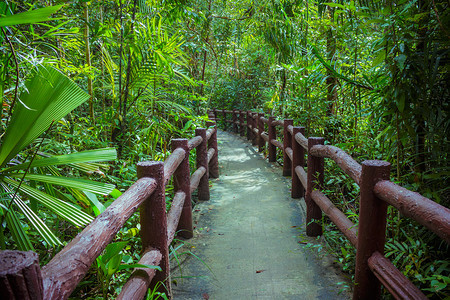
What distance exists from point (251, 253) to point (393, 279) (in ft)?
4.59

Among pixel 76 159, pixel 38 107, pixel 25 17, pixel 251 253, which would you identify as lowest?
pixel 251 253

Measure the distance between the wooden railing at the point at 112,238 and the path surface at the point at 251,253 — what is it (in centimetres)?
32

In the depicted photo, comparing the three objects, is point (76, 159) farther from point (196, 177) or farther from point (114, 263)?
point (196, 177)

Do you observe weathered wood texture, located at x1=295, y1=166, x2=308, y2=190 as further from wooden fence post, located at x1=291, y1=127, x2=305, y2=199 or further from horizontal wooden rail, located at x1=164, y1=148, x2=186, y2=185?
horizontal wooden rail, located at x1=164, y1=148, x2=186, y2=185

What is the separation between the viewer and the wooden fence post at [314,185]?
9.83ft

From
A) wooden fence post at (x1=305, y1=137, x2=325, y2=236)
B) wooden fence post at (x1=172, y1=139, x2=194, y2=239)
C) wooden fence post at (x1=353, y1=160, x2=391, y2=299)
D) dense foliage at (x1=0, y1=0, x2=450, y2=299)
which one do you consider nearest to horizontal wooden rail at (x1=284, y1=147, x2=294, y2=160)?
dense foliage at (x1=0, y1=0, x2=450, y2=299)

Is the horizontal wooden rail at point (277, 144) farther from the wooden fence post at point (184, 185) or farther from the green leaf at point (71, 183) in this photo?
the green leaf at point (71, 183)

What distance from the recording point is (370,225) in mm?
1852

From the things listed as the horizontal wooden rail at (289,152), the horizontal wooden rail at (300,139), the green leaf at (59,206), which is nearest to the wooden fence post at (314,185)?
the horizontal wooden rail at (300,139)

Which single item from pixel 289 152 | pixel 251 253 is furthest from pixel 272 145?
pixel 251 253

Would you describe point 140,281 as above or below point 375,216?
below

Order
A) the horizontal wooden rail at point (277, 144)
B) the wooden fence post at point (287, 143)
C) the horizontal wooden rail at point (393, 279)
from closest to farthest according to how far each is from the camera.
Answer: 1. the horizontal wooden rail at point (393, 279)
2. the wooden fence post at point (287, 143)
3. the horizontal wooden rail at point (277, 144)

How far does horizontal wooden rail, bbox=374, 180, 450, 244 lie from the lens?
122cm

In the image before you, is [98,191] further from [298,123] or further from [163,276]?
[298,123]
